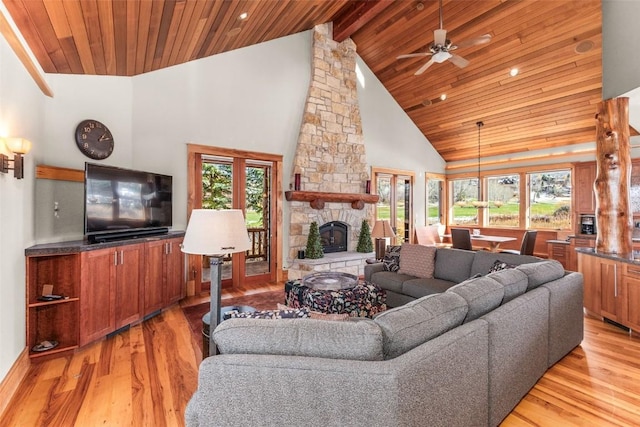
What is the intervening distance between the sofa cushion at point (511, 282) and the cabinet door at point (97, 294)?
11.4 feet

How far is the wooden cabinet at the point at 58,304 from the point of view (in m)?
2.90

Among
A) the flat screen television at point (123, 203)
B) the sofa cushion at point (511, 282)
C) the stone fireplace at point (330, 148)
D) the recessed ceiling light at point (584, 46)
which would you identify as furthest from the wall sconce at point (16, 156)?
the recessed ceiling light at point (584, 46)

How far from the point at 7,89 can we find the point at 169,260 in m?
2.34

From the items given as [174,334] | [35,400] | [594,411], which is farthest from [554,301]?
[35,400]

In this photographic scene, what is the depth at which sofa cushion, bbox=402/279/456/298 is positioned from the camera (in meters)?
3.61

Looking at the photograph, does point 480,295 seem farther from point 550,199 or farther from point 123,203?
point 550,199

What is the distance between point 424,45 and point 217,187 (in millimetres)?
4756

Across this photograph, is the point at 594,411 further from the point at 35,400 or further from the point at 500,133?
the point at 500,133

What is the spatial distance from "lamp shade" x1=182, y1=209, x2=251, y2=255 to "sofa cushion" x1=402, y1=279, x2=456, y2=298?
7.79 ft

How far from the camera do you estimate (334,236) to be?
21.8 feet

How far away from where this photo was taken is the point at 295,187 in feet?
19.2

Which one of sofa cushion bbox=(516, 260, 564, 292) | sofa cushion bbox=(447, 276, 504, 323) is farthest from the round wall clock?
sofa cushion bbox=(516, 260, 564, 292)

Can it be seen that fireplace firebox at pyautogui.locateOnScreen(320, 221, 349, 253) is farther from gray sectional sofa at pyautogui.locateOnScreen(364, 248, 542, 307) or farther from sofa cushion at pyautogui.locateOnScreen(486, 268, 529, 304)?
sofa cushion at pyautogui.locateOnScreen(486, 268, 529, 304)

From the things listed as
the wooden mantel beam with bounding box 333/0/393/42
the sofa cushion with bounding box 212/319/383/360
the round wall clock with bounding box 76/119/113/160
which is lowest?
the sofa cushion with bounding box 212/319/383/360
